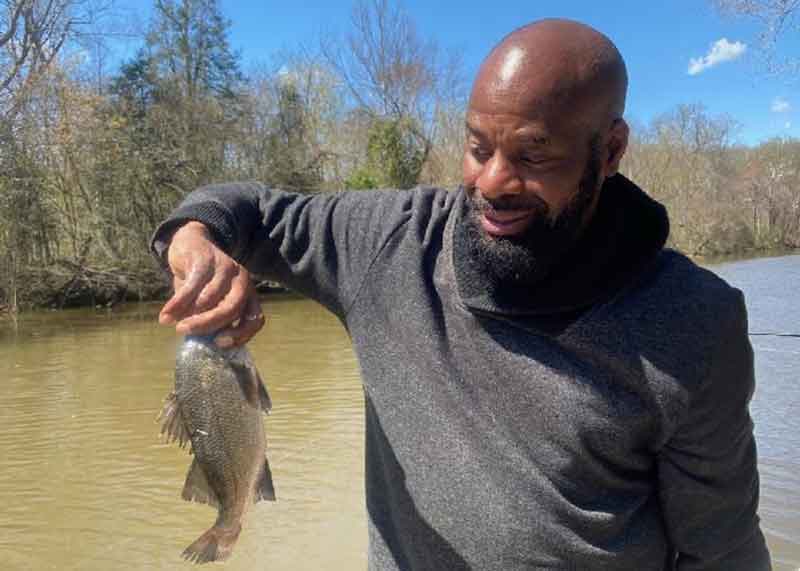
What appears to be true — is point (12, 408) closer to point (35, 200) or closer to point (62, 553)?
point (62, 553)

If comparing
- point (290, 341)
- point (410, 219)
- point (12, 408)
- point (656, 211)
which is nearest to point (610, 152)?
point (656, 211)

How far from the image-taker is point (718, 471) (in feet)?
5.63

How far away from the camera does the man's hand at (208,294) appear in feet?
5.70

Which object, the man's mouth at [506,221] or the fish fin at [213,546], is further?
the fish fin at [213,546]

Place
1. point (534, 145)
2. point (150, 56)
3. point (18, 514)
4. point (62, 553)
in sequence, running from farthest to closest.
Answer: point (150, 56) < point (18, 514) < point (62, 553) < point (534, 145)

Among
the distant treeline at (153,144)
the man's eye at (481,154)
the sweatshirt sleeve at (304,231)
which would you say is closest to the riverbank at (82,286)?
the distant treeline at (153,144)

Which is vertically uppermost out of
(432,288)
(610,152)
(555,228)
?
(610,152)

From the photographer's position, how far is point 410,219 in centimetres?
196

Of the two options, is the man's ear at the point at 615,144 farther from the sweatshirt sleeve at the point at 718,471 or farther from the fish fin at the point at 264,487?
the fish fin at the point at 264,487

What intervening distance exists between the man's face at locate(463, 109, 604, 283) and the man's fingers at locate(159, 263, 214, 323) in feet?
2.11

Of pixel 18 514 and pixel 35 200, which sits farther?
pixel 35 200

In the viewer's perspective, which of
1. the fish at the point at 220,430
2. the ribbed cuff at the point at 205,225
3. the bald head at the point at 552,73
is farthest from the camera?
the fish at the point at 220,430

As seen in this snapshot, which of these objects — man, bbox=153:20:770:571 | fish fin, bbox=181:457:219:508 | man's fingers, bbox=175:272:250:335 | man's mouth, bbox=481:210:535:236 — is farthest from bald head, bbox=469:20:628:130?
fish fin, bbox=181:457:219:508

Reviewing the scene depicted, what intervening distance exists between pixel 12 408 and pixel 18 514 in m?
4.05
